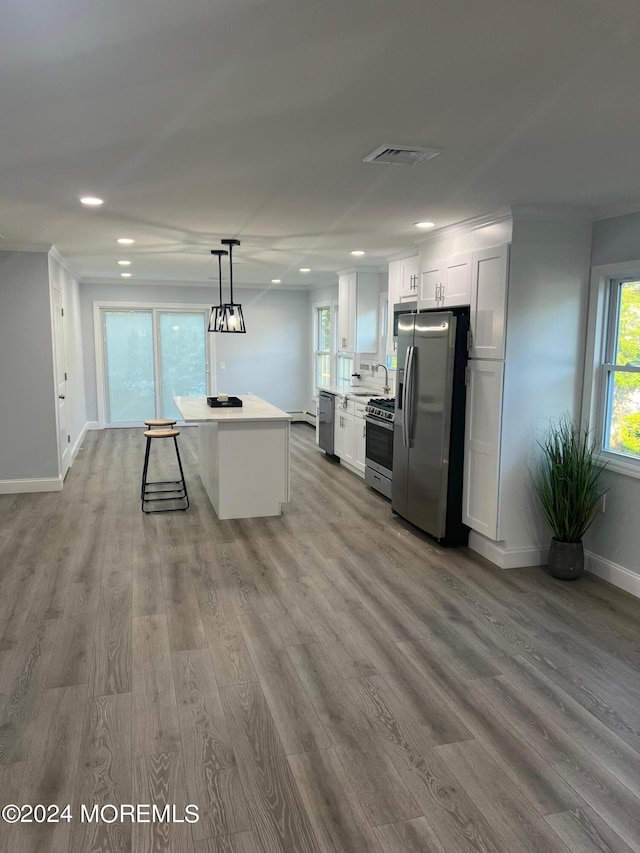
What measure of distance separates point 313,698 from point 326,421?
5.33 m

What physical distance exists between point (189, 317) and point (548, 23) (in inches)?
348

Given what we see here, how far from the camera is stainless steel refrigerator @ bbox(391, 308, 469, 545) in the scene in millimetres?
4426

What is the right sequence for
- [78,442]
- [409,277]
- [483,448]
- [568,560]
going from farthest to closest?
[78,442]
[409,277]
[483,448]
[568,560]

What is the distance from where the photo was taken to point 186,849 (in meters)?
1.88

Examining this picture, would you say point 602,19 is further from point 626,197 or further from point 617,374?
point 617,374

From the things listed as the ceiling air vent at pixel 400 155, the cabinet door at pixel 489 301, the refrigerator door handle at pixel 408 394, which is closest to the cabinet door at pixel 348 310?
the refrigerator door handle at pixel 408 394

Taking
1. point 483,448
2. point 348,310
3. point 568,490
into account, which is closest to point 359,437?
point 348,310

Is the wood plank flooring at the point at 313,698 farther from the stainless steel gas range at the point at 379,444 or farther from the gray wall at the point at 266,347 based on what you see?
the gray wall at the point at 266,347

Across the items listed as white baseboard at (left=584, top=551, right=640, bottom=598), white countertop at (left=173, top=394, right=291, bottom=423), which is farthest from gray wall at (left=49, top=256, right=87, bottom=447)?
white baseboard at (left=584, top=551, right=640, bottom=598)

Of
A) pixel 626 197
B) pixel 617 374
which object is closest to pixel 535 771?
pixel 617 374

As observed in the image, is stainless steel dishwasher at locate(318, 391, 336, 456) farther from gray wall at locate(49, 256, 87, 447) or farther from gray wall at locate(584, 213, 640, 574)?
gray wall at locate(584, 213, 640, 574)

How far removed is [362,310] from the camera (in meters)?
7.28

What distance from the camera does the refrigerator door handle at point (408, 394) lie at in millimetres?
4816

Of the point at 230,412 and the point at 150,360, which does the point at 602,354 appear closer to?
the point at 230,412
